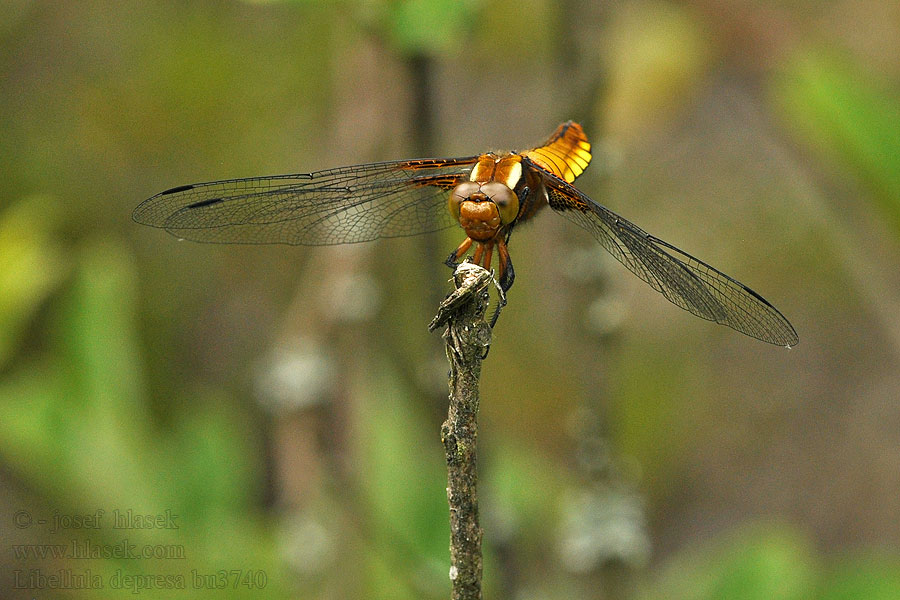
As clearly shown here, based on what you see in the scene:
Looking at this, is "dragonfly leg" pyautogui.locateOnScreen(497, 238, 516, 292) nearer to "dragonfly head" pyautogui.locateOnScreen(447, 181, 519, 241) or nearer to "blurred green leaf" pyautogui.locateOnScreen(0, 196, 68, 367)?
"dragonfly head" pyautogui.locateOnScreen(447, 181, 519, 241)

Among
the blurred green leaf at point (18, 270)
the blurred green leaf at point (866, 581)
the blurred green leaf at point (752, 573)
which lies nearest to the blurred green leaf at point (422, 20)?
the blurred green leaf at point (18, 270)

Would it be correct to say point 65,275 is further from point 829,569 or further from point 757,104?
point 757,104

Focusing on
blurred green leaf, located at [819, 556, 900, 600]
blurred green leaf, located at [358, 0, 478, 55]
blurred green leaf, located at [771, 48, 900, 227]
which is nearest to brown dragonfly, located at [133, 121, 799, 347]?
blurred green leaf, located at [358, 0, 478, 55]

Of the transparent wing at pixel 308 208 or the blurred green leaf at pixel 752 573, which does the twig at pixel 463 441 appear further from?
the blurred green leaf at pixel 752 573

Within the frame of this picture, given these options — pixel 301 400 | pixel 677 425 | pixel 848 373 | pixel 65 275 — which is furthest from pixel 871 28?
pixel 65 275

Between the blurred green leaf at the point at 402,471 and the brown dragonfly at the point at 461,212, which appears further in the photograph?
the blurred green leaf at the point at 402,471
